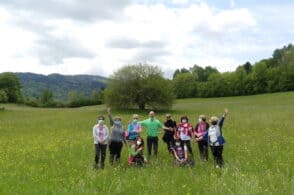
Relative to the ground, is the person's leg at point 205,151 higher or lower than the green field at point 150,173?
higher

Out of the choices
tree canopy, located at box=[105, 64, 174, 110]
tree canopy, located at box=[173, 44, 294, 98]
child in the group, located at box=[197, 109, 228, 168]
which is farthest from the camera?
tree canopy, located at box=[173, 44, 294, 98]

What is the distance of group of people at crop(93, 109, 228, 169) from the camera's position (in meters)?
17.4

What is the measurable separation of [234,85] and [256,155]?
90.6m

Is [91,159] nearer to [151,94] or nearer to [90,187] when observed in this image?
[90,187]

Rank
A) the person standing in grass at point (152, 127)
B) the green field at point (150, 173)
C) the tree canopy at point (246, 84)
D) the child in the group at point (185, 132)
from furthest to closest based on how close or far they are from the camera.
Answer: the tree canopy at point (246, 84), the person standing in grass at point (152, 127), the child in the group at point (185, 132), the green field at point (150, 173)

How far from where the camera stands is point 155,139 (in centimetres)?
1956

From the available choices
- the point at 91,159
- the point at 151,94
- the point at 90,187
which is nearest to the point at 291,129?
the point at 91,159

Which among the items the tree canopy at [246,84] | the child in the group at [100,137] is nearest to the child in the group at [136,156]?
the child in the group at [100,137]

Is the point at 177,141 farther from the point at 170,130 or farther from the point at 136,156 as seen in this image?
the point at 136,156

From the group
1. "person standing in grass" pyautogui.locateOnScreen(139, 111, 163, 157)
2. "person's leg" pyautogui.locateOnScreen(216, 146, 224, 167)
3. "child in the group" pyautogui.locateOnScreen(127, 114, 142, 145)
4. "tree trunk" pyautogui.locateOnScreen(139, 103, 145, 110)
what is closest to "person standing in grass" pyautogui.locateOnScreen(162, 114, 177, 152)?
"person standing in grass" pyautogui.locateOnScreen(139, 111, 163, 157)

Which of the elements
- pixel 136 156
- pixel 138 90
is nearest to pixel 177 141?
pixel 136 156

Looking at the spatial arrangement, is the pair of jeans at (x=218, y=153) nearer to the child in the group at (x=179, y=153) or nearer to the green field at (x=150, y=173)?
the green field at (x=150, y=173)

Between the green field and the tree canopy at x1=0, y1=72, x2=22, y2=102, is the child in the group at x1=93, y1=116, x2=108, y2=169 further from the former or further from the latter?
the tree canopy at x1=0, y1=72, x2=22, y2=102

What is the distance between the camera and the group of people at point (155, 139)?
57.0 ft
